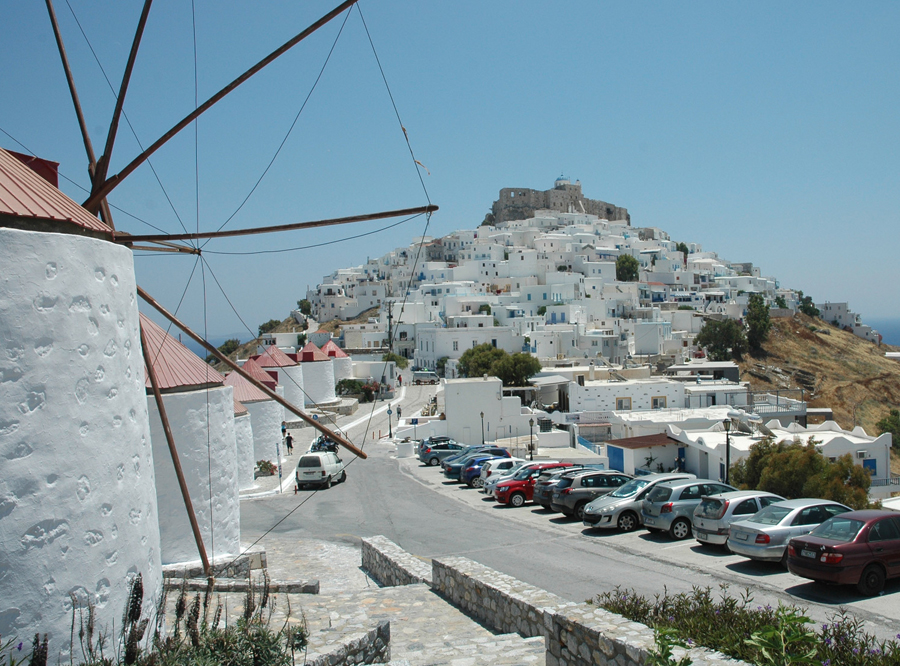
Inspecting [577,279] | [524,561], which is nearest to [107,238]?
[524,561]

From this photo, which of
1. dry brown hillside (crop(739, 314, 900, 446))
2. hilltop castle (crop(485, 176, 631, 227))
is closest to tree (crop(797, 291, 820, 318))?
dry brown hillside (crop(739, 314, 900, 446))

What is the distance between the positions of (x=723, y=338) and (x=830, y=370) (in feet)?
53.3

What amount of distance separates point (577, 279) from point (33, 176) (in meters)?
82.9

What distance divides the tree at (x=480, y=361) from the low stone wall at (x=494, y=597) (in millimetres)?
45140

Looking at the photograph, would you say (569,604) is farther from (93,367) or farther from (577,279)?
(577,279)

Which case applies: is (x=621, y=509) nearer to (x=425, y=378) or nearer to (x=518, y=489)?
A: (x=518, y=489)

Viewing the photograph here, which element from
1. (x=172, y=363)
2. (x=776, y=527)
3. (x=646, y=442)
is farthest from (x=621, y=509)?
(x=646, y=442)

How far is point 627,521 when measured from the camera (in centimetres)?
1312

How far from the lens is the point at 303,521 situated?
16.8 metres

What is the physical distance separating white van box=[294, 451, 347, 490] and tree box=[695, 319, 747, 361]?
63.8 meters

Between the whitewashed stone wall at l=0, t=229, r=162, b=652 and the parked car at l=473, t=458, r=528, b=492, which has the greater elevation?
the whitewashed stone wall at l=0, t=229, r=162, b=652

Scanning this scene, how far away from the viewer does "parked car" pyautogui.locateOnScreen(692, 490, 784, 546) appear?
10758 millimetres

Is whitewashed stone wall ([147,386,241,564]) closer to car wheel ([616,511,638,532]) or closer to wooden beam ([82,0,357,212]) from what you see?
wooden beam ([82,0,357,212])

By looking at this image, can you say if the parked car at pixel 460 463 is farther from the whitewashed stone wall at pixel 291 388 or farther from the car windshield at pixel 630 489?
the whitewashed stone wall at pixel 291 388
